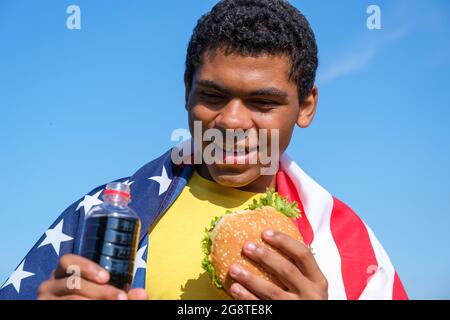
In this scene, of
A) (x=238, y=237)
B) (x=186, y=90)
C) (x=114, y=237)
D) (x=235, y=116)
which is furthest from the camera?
(x=186, y=90)

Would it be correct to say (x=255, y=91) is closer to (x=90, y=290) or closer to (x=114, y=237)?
(x=114, y=237)

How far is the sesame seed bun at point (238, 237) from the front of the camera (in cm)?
297

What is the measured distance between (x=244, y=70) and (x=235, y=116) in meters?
0.34

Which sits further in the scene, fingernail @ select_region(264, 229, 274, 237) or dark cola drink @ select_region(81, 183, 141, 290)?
fingernail @ select_region(264, 229, 274, 237)

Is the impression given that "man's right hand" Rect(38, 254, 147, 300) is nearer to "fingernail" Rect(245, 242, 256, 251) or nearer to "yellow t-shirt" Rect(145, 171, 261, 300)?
"fingernail" Rect(245, 242, 256, 251)

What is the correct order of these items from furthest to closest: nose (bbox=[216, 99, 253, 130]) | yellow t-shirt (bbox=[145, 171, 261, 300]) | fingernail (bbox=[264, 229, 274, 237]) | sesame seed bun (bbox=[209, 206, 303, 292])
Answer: nose (bbox=[216, 99, 253, 130]), yellow t-shirt (bbox=[145, 171, 261, 300]), sesame seed bun (bbox=[209, 206, 303, 292]), fingernail (bbox=[264, 229, 274, 237])

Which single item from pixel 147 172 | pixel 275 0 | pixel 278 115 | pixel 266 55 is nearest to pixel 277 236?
pixel 278 115

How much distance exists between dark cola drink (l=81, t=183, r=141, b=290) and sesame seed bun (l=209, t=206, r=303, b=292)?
1.75 feet

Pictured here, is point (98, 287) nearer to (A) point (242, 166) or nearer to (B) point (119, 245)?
(B) point (119, 245)

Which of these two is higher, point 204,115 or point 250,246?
point 204,115

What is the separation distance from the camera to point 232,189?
3873mm

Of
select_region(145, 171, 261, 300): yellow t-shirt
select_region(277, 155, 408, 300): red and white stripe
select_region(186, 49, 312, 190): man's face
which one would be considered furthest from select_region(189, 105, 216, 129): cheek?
select_region(277, 155, 408, 300): red and white stripe

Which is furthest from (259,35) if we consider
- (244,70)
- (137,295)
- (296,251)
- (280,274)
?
(137,295)

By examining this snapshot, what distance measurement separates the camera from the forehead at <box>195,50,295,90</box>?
350 cm
